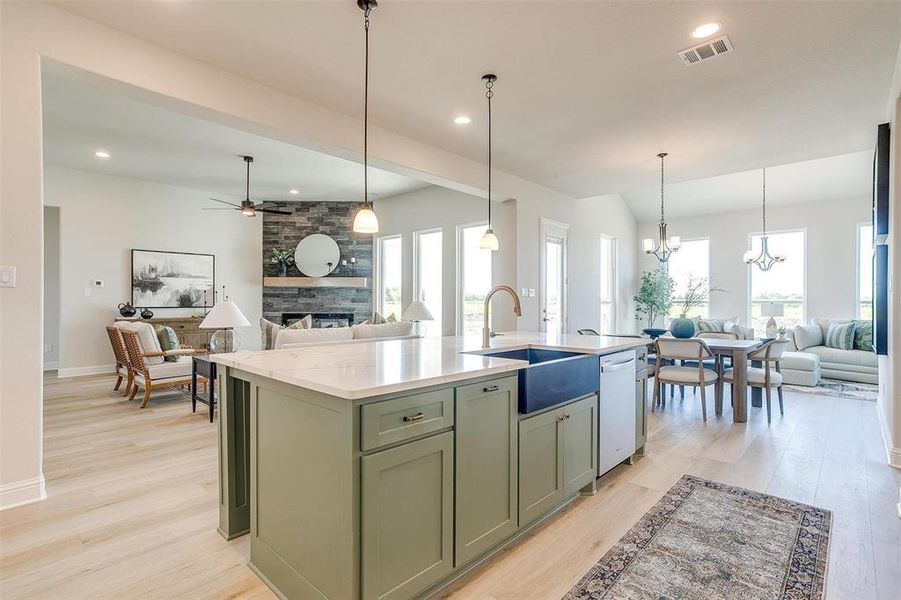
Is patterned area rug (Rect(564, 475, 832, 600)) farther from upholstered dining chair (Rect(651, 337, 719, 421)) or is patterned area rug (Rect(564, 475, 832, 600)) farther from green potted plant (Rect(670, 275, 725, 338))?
green potted plant (Rect(670, 275, 725, 338))

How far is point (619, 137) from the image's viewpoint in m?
4.29

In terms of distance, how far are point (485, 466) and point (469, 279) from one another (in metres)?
5.08

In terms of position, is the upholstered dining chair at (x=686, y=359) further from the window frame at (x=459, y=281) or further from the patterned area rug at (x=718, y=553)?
the window frame at (x=459, y=281)

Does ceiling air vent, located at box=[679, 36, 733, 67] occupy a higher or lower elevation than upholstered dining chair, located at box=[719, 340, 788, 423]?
higher

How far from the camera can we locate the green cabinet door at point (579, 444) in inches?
96.6

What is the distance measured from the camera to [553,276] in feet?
21.4

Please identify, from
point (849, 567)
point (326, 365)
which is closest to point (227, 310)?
point (326, 365)

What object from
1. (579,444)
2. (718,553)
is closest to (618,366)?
(579,444)

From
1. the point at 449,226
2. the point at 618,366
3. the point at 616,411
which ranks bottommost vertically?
the point at 616,411

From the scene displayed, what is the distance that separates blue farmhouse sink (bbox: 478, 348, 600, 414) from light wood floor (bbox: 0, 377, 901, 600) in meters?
0.67

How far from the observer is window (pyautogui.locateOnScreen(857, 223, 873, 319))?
6.65m

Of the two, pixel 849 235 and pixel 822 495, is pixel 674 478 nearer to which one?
pixel 822 495

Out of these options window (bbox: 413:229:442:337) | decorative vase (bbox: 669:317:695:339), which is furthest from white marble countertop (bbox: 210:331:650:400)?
window (bbox: 413:229:442:337)

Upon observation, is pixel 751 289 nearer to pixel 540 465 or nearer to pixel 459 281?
pixel 459 281
